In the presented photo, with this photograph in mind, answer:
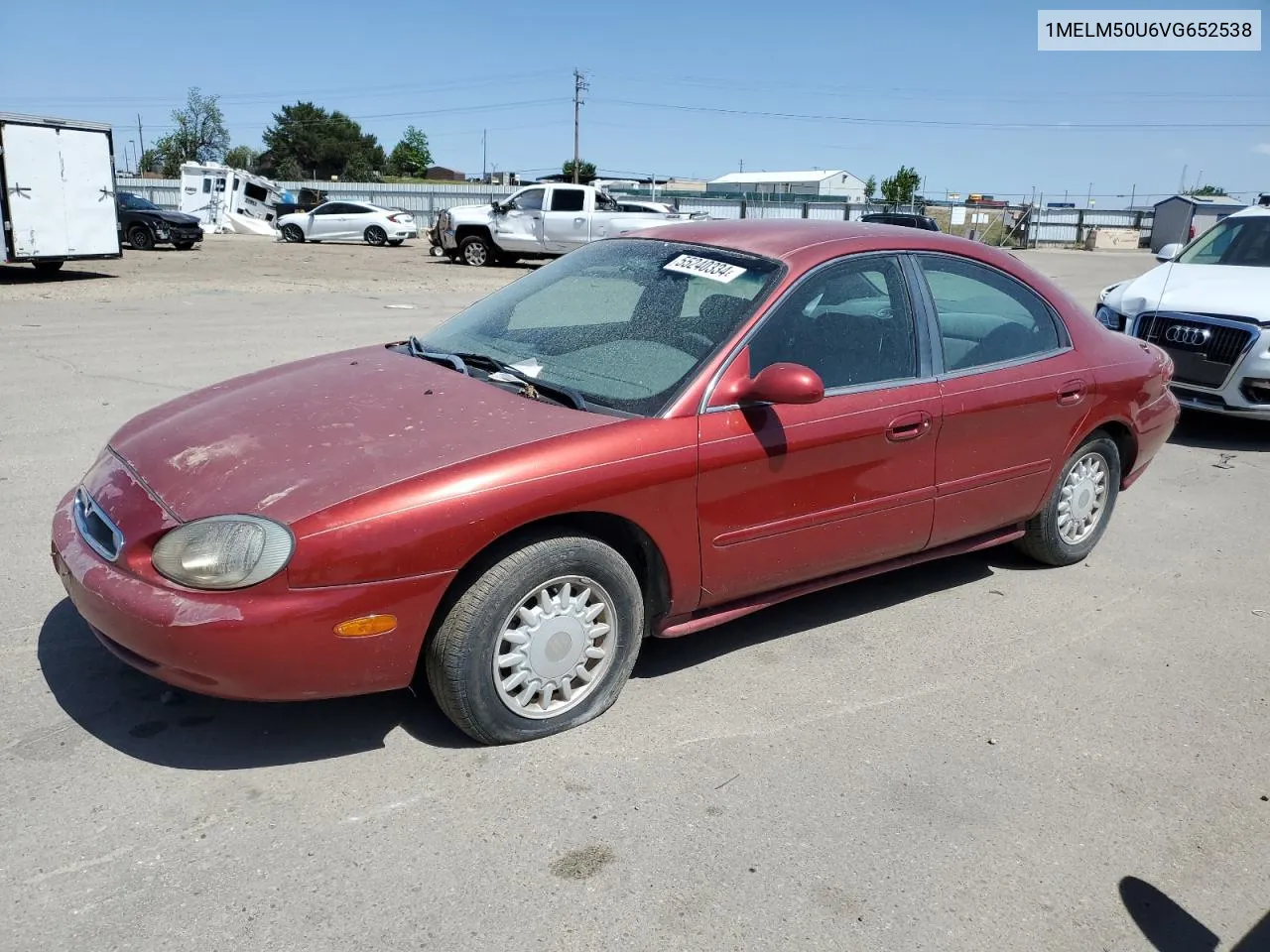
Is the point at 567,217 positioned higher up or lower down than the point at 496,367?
higher up

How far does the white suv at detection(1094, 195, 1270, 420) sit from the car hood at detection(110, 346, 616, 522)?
6097 mm

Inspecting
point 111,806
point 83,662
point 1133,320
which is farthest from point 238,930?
point 1133,320

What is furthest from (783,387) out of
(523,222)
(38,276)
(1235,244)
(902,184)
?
(902,184)

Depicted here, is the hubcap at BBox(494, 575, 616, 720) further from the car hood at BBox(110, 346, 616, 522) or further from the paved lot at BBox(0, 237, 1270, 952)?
the car hood at BBox(110, 346, 616, 522)

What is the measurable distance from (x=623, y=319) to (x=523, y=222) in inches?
847

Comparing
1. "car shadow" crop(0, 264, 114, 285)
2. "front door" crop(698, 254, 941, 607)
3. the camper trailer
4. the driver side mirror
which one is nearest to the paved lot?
"front door" crop(698, 254, 941, 607)

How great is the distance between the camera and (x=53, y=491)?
5.55m

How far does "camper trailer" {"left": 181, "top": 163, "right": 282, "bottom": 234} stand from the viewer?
130 ft

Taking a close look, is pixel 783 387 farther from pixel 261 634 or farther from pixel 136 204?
pixel 136 204

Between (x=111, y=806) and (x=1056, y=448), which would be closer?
(x=111, y=806)

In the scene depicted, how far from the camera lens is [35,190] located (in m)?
17.3

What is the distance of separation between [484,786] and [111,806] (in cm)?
102

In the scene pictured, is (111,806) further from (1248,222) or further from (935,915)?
(1248,222)

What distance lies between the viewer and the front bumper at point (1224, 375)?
7.54 metres
